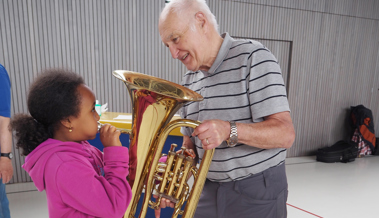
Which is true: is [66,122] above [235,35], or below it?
below

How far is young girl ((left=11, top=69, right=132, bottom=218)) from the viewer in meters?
0.95

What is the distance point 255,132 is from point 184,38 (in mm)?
517

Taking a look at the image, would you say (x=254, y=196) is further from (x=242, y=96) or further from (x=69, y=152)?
(x=69, y=152)

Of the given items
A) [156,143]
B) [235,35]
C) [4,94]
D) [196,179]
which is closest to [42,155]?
[156,143]

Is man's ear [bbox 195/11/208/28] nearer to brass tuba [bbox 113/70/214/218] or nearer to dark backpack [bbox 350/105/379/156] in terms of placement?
brass tuba [bbox 113/70/214/218]

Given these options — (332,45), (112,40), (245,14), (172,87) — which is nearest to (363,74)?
(332,45)

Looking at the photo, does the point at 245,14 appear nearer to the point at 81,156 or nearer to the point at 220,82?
the point at 220,82

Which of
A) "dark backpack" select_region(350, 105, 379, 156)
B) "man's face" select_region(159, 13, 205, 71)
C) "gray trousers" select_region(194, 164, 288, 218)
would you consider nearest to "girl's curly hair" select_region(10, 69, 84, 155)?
"man's face" select_region(159, 13, 205, 71)

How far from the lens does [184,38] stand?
1.18 m

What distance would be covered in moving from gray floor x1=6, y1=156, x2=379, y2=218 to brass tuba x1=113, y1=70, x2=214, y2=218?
8.07 ft

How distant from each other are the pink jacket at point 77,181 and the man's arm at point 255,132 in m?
0.34

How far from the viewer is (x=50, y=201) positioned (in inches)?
38.7

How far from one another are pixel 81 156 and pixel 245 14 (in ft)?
14.4

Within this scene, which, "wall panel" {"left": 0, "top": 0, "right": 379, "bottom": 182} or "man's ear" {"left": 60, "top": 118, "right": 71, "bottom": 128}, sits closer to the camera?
"man's ear" {"left": 60, "top": 118, "right": 71, "bottom": 128}
